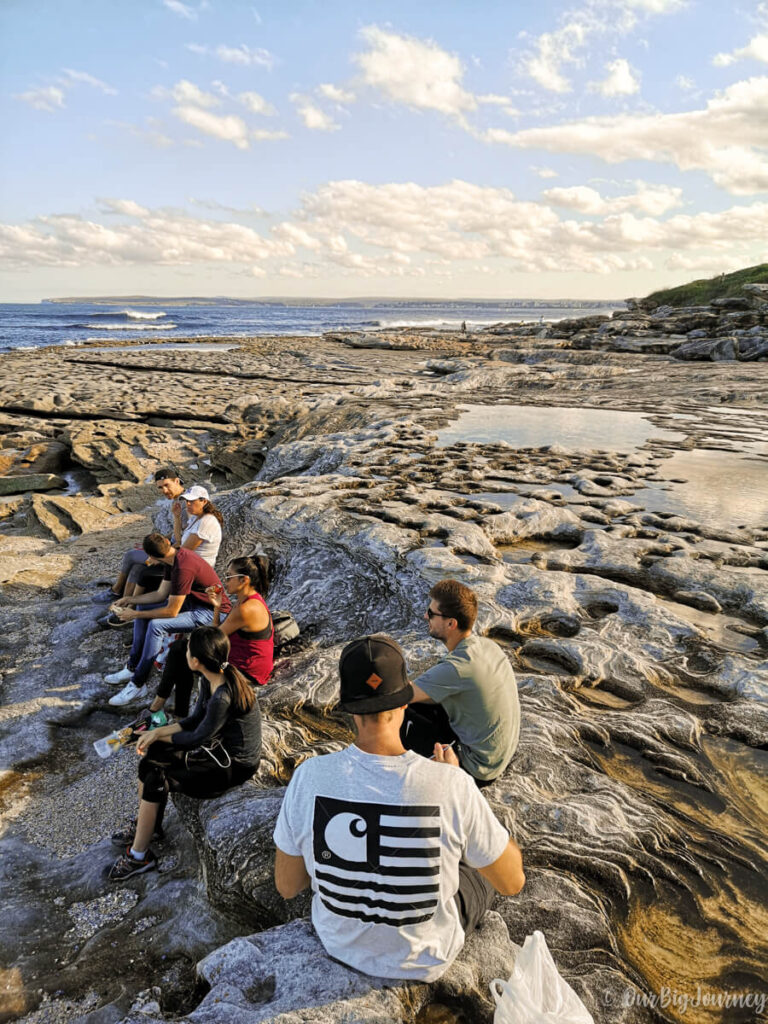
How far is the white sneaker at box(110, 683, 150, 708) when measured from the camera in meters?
5.73

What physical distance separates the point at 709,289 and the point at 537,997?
65.6 m

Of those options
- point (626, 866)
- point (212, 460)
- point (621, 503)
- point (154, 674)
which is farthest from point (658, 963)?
point (212, 460)

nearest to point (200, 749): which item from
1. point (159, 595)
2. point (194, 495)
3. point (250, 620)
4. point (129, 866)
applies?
point (129, 866)

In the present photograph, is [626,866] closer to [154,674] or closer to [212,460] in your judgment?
[154,674]

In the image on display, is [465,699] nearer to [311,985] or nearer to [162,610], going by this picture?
[311,985]

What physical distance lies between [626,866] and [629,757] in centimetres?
100

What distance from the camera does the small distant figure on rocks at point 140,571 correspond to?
6.77 meters

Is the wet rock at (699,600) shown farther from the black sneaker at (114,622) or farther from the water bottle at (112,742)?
the black sneaker at (114,622)

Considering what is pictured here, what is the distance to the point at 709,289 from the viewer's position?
56.1 meters

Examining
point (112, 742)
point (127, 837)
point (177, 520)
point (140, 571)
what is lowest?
point (127, 837)

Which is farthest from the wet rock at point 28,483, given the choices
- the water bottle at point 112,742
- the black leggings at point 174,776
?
the black leggings at point 174,776

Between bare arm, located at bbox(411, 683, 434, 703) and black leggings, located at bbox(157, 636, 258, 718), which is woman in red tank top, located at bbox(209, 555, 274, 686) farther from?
bare arm, located at bbox(411, 683, 434, 703)

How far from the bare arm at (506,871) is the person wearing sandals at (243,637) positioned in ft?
10.3

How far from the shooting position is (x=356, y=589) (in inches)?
281
